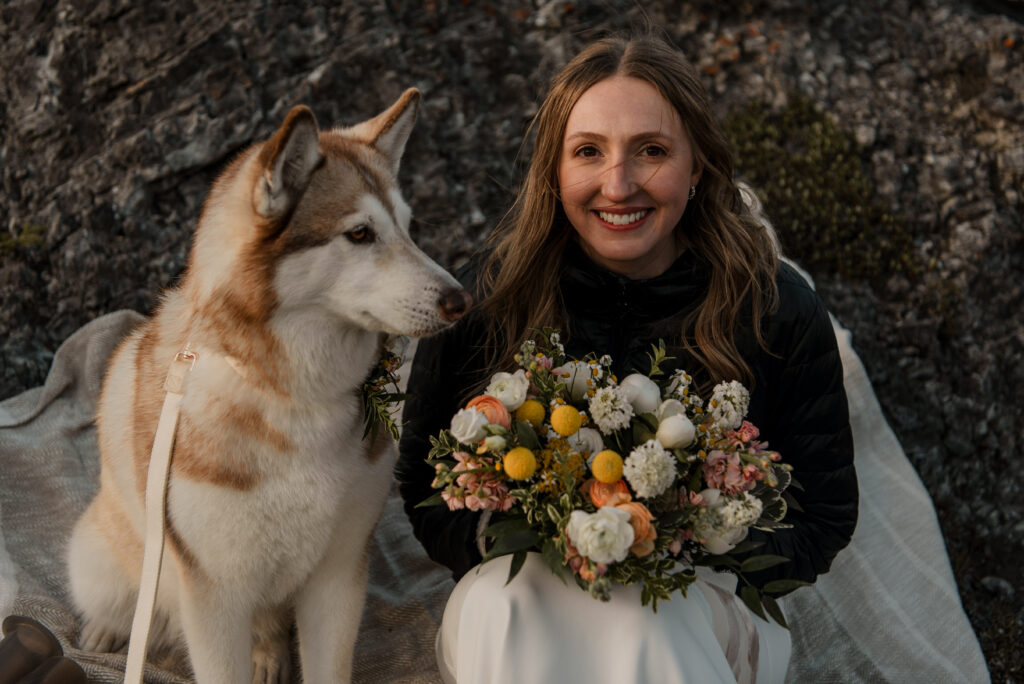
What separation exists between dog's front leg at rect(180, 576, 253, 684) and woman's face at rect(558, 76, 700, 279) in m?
1.36

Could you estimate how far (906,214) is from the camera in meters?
4.54

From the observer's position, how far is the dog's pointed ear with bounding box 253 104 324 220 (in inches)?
73.0

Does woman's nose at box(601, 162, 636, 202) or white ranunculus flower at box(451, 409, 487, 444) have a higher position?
woman's nose at box(601, 162, 636, 202)

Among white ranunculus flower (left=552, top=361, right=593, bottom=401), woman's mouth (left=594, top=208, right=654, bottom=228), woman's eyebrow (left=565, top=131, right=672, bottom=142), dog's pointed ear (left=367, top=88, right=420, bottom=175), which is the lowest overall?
white ranunculus flower (left=552, top=361, right=593, bottom=401)

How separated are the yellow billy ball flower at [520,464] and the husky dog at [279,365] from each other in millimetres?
443

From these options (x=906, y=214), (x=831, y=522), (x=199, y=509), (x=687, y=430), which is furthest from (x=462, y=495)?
(x=906, y=214)

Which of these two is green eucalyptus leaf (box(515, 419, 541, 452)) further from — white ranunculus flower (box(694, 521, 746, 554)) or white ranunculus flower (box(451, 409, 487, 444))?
white ranunculus flower (box(694, 521, 746, 554))

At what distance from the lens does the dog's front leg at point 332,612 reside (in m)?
2.34

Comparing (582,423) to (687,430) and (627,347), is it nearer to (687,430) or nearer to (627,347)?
(687,430)

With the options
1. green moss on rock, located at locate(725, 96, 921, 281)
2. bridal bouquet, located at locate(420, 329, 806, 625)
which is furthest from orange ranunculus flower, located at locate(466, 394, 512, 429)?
green moss on rock, located at locate(725, 96, 921, 281)

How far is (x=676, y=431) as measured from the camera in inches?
68.4

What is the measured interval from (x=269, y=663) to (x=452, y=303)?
1393 mm

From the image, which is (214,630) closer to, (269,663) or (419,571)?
(269,663)

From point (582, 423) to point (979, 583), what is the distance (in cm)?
280
